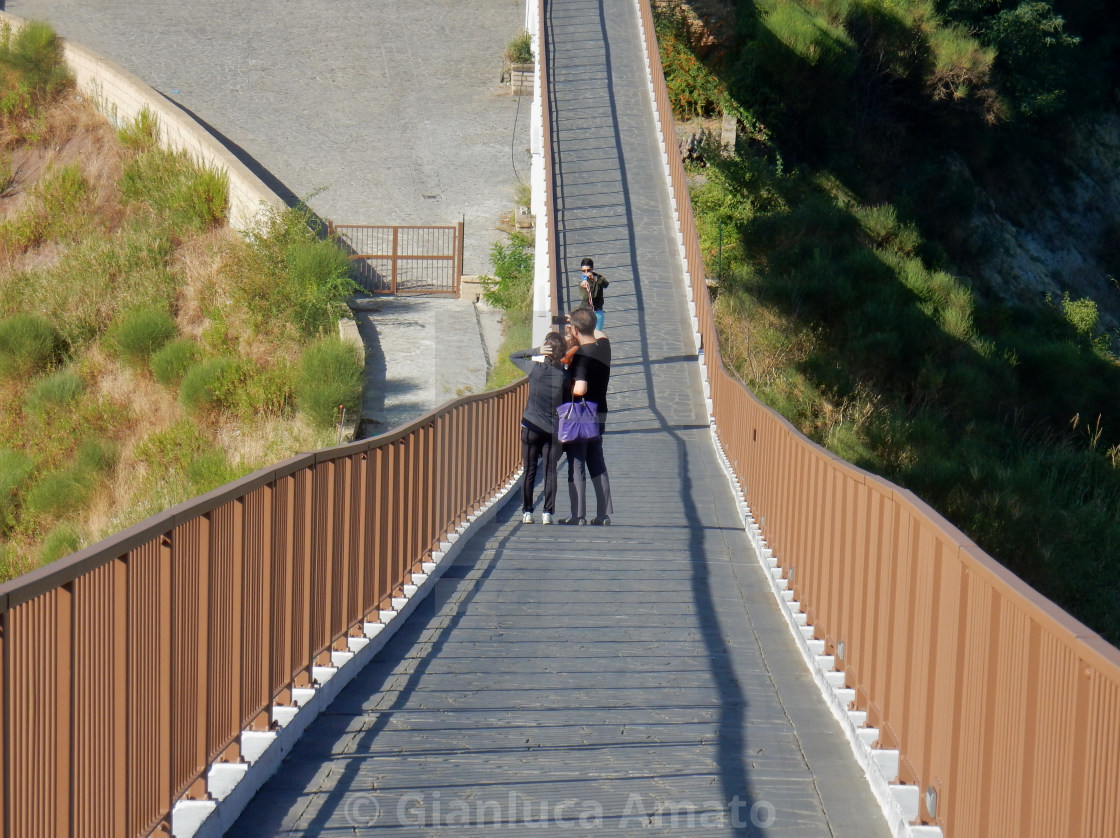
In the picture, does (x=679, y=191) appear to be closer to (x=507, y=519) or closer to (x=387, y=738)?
(x=507, y=519)

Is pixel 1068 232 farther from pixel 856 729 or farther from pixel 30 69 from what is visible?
pixel 856 729

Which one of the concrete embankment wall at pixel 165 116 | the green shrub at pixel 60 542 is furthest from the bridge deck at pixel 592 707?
the concrete embankment wall at pixel 165 116

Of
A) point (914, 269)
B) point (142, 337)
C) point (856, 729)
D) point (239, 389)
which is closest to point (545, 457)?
point (856, 729)

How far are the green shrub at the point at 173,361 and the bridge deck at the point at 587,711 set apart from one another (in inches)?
623

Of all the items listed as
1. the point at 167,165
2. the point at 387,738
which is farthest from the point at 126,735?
the point at 167,165

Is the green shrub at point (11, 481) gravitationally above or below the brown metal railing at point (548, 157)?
below

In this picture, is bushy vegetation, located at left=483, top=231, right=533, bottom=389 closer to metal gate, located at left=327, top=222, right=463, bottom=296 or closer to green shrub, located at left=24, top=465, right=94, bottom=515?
metal gate, located at left=327, top=222, right=463, bottom=296

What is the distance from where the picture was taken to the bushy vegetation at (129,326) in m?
23.4

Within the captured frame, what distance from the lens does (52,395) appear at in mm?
26531

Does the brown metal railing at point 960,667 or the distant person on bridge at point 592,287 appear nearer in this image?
the brown metal railing at point 960,667

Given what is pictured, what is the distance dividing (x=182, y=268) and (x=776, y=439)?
2302cm

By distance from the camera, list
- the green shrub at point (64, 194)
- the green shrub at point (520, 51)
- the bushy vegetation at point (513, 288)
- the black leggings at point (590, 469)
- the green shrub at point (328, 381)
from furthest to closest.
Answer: the green shrub at point (520, 51)
the green shrub at point (64, 194)
the bushy vegetation at point (513, 288)
the green shrub at point (328, 381)
the black leggings at point (590, 469)

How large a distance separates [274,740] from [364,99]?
1384 inches

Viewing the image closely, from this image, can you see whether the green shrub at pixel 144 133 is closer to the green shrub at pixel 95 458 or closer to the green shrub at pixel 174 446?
the green shrub at pixel 95 458
